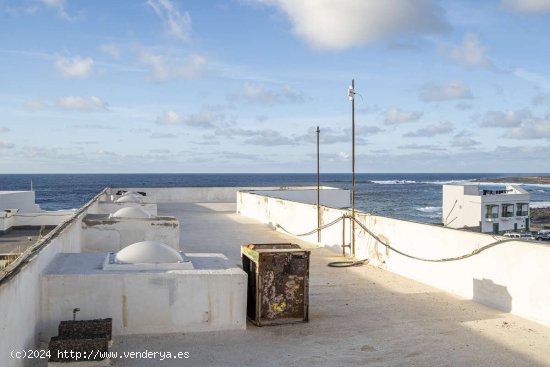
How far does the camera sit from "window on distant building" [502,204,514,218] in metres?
53.5

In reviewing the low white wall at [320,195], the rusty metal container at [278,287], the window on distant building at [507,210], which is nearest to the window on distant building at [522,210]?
the window on distant building at [507,210]

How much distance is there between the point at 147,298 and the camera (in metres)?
7.38

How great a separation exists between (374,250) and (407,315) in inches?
176

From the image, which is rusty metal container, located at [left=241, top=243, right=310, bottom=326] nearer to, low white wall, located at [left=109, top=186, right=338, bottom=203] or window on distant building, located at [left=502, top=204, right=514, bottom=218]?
low white wall, located at [left=109, top=186, right=338, bottom=203]

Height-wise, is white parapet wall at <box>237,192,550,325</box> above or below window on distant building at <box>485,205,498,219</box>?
above

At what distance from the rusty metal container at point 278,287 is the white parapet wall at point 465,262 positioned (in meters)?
3.25

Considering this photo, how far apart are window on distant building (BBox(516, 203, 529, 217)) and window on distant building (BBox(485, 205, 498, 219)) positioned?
152 inches

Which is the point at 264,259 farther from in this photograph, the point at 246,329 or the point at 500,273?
the point at 500,273

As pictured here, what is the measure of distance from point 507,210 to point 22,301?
54.5 m

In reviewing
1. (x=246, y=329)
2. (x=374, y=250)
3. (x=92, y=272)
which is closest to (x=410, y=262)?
(x=374, y=250)

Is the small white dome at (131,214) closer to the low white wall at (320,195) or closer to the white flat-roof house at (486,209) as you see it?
the low white wall at (320,195)

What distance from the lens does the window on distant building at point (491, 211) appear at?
51.8 metres

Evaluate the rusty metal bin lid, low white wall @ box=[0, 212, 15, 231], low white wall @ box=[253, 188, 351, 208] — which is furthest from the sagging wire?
low white wall @ box=[0, 212, 15, 231]

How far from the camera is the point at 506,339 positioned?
24.2ft
